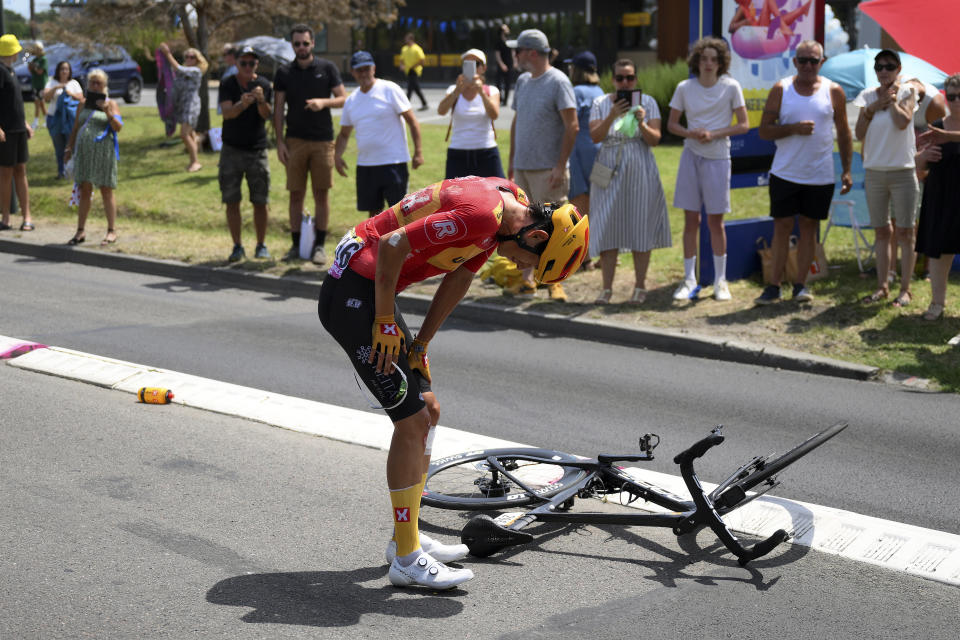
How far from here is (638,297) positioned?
10570 millimetres

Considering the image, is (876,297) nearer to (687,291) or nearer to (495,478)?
(687,291)

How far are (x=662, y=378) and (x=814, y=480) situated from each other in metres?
2.38

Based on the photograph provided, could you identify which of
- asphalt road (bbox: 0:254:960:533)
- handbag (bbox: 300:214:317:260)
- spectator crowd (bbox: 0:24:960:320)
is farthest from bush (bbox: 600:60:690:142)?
asphalt road (bbox: 0:254:960:533)

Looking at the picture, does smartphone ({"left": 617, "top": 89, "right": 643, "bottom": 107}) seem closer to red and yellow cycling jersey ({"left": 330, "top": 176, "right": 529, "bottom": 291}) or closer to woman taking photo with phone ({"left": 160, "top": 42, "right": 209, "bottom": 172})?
red and yellow cycling jersey ({"left": 330, "top": 176, "right": 529, "bottom": 291})

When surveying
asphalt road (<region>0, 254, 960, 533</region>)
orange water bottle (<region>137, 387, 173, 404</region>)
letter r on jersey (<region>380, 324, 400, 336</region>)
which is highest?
letter r on jersey (<region>380, 324, 400, 336</region>)

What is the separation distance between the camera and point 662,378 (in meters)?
8.51

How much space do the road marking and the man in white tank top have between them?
4612 millimetres

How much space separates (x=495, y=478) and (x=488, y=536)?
0.70 m

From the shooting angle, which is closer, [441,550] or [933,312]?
[441,550]

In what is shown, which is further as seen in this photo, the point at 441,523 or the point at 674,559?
the point at 441,523

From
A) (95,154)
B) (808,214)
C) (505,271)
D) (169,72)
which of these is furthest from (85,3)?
→ (808,214)

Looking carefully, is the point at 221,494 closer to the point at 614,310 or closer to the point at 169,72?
the point at 614,310

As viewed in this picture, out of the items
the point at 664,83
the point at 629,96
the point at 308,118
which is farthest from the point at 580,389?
the point at 664,83

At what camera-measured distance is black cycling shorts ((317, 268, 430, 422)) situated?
184 inches
